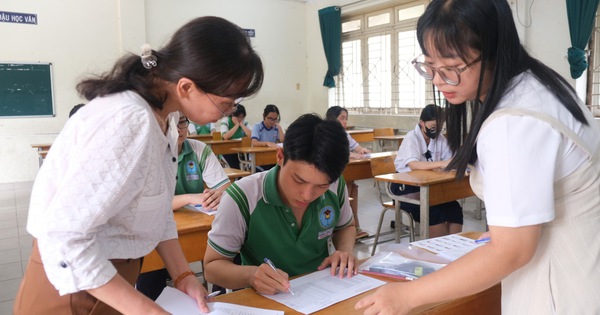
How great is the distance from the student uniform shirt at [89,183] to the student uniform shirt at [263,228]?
22.2 inches

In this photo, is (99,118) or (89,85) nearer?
(99,118)

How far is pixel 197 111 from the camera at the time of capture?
894 millimetres

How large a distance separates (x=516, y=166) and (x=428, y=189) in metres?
2.27

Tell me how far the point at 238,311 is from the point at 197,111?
0.45 metres

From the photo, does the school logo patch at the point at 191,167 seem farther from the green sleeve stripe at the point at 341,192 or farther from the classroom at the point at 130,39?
the classroom at the point at 130,39

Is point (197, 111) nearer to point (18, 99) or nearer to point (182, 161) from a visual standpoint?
point (182, 161)

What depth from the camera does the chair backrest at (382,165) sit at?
3.50m

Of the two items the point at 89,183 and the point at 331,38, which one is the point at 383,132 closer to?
the point at 331,38

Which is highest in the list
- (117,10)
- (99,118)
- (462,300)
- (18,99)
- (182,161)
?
(117,10)

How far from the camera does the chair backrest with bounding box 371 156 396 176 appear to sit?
350 centimetres

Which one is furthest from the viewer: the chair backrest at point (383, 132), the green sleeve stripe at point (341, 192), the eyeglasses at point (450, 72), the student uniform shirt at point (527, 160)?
the chair backrest at point (383, 132)

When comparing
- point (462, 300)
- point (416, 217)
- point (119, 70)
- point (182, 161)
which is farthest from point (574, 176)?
point (416, 217)

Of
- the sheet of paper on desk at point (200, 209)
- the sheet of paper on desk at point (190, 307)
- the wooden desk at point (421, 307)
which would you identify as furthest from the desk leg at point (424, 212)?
the sheet of paper on desk at point (190, 307)

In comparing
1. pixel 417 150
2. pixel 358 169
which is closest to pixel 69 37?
pixel 358 169
